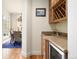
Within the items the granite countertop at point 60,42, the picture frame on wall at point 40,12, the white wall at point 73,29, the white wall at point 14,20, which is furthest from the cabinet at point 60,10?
the white wall at point 14,20

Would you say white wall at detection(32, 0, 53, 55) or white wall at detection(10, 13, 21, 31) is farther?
white wall at detection(10, 13, 21, 31)

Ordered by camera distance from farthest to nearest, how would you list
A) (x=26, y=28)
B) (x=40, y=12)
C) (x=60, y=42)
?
(x=40, y=12) < (x=26, y=28) < (x=60, y=42)

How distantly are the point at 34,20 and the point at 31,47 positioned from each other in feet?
4.06

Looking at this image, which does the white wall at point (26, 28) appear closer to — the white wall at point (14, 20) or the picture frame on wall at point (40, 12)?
the picture frame on wall at point (40, 12)

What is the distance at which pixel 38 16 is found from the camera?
606cm

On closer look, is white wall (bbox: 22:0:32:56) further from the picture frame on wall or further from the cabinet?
the cabinet

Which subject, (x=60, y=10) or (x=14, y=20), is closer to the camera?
(x=60, y=10)

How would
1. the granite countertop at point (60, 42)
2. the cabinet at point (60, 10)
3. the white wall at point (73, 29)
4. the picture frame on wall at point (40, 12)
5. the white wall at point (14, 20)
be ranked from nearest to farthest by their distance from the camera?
the white wall at point (73, 29)
the granite countertop at point (60, 42)
the cabinet at point (60, 10)
the picture frame on wall at point (40, 12)
the white wall at point (14, 20)

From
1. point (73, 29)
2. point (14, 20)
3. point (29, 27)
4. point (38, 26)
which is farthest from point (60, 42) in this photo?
point (14, 20)

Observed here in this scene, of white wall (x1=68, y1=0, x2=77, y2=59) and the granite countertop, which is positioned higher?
white wall (x1=68, y1=0, x2=77, y2=59)

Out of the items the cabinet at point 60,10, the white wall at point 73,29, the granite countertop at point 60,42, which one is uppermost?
the cabinet at point 60,10

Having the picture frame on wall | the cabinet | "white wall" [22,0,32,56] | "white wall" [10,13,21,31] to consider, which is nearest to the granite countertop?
the cabinet

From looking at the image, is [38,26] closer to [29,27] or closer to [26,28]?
[29,27]

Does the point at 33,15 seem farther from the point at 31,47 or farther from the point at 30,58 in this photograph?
the point at 30,58
